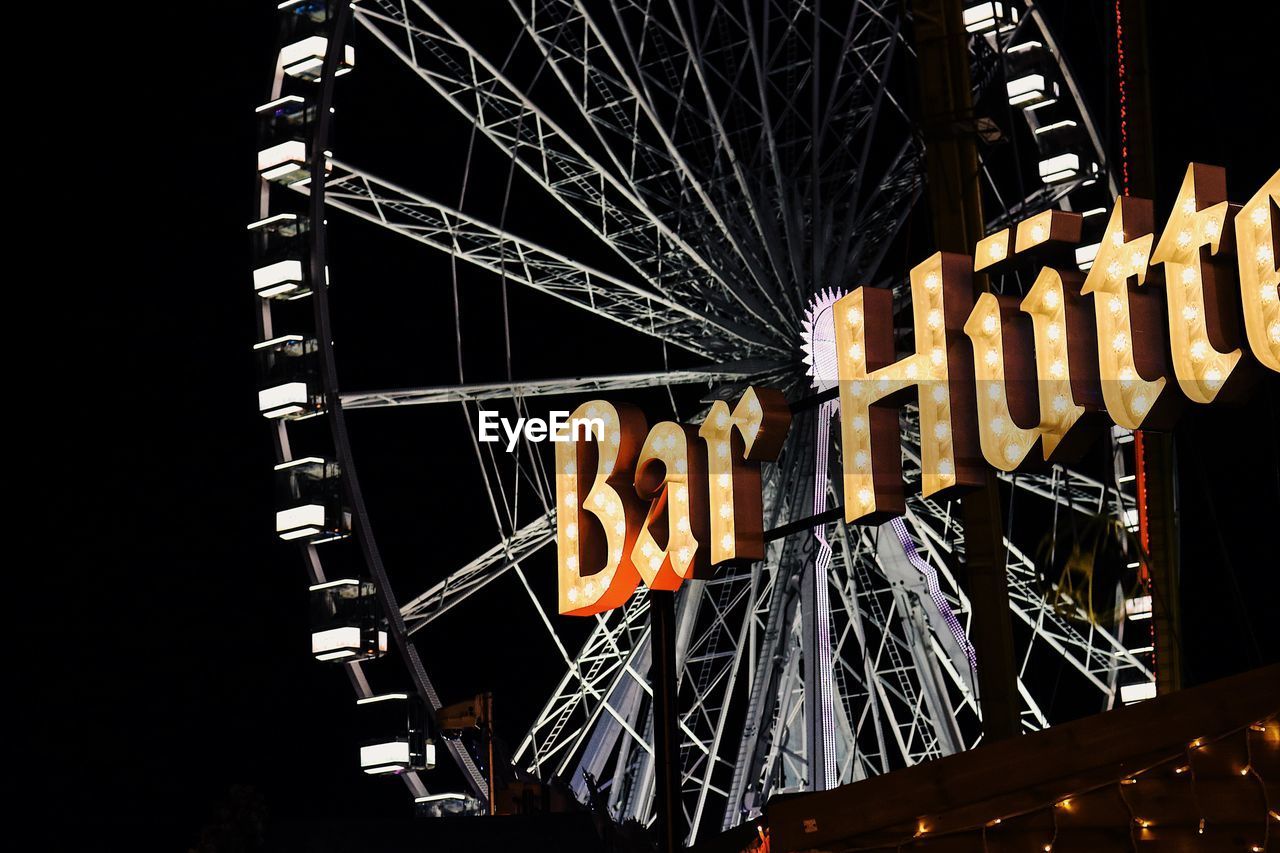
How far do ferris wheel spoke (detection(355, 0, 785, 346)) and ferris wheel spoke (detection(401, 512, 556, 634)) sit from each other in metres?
3.00

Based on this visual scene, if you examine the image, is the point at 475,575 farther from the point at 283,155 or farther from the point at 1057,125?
the point at 1057,125

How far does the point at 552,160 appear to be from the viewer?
71.7ft


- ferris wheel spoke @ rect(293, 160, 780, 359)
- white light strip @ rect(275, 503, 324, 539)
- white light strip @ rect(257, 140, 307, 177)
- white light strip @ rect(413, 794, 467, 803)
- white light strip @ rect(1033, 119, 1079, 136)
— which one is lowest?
white light strip @ rect(413, 794, 467, 803)

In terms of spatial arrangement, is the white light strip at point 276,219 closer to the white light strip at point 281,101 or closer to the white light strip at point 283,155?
the white light strip at point 283,155

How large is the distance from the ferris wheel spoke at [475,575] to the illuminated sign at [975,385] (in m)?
8.20

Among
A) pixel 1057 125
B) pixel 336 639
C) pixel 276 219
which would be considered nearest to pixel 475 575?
pixel 336 639

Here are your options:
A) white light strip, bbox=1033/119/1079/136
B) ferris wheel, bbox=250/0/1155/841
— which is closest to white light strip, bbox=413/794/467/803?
ferris wheel, bbox=250/0/1155/841

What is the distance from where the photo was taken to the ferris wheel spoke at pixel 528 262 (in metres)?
21.2

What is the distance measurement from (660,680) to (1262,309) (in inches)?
149

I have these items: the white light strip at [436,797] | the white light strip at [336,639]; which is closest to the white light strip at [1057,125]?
the white light strip at [336,639]

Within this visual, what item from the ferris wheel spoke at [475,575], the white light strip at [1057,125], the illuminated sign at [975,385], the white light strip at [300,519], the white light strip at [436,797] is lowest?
the white light strip at [436,797]

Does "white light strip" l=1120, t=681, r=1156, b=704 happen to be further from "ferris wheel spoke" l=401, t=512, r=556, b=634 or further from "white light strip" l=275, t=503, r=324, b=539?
"white light strip" l=275, t=503, r=324, b=539

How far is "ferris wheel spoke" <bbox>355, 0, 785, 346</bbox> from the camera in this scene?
69.6 feet

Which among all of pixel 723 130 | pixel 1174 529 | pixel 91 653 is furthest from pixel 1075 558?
pixel 91 653
